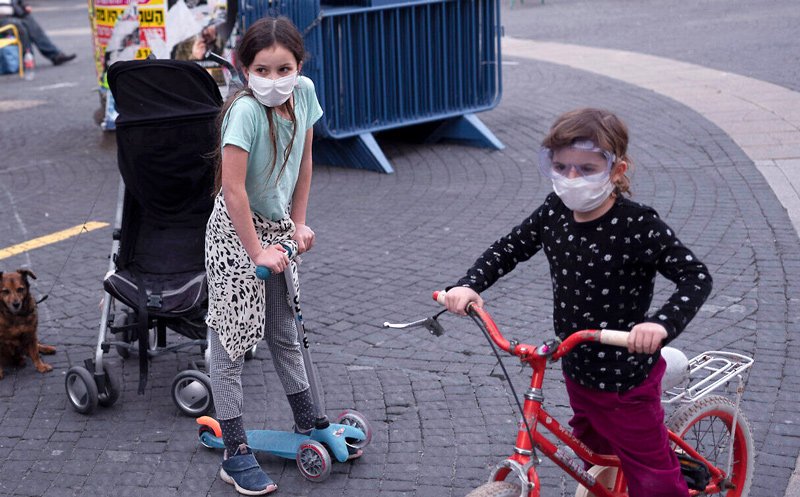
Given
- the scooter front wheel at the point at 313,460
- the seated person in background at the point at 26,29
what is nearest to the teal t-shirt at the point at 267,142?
the scooter front wheel at the point at 313,460

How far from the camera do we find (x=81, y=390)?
5074 mm

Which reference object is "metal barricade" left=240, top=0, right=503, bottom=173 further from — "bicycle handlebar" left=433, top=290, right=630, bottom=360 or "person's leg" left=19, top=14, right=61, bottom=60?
"person's leg" left=19, top=14, right=61, bottom=60

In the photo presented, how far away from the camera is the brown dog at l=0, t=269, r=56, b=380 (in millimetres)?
→ 5387

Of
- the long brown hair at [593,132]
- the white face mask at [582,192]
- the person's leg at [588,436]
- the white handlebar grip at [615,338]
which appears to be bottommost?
the person's leg at [588,436]

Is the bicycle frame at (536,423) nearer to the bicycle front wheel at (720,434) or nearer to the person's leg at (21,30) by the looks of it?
the bicycle front wheel at (720,434)

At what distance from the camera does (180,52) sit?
1018 cm

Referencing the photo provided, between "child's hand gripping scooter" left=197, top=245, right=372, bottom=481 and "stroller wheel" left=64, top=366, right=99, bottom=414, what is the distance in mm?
634

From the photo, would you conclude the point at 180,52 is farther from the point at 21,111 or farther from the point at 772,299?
the point at 772,299

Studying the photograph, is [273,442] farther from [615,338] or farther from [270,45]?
[615,338]

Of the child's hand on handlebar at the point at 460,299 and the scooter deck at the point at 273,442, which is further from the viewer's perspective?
the scooter deck at the point at 273,442

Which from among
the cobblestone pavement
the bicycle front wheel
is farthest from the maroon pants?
the cobblestone pavement

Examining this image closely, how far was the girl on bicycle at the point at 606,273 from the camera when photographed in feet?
10.2

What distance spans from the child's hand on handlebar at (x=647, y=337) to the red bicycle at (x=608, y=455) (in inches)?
1.4

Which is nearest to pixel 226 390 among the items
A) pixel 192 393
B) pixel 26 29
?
pixel 192 393
